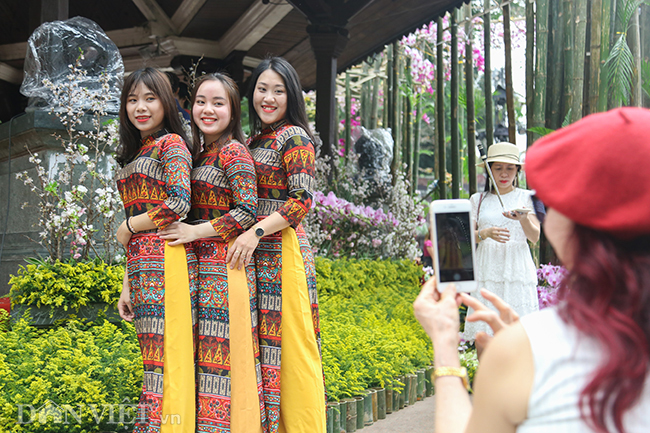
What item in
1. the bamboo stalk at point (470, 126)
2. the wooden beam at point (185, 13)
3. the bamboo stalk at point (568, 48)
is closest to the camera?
the bamboo stalk at point (568, 48)

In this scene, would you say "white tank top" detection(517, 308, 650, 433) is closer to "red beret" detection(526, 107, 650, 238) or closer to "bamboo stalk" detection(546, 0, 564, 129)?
"red beret" detection(526, 107, 650, 238)

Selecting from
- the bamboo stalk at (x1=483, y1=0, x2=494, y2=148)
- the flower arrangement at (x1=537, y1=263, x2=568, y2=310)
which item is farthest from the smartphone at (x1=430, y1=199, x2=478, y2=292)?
the bamboo stalk at (x1=483, y1=0, x2=494, y2=148)

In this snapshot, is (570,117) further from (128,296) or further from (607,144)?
(607,144)

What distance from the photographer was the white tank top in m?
0.77

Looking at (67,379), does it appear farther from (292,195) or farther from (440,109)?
(440,109)

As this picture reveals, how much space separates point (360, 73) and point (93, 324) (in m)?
11.1

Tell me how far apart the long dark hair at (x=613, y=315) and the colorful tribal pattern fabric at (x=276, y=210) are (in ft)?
5.60

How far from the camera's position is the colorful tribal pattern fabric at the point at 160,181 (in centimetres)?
229

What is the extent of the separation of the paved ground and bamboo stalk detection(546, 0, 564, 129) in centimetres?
285

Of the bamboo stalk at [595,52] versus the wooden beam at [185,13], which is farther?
the wooden beam at [185,13]

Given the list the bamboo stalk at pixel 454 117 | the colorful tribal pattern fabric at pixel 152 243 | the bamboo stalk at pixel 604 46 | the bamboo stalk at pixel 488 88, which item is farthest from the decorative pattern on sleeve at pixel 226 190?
the bamboo stalk at pixel 454 117

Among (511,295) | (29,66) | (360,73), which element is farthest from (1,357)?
(360,73)

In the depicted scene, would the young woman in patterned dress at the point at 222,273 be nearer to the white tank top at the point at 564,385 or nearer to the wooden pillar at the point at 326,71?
the white tank top at the point at 564,385

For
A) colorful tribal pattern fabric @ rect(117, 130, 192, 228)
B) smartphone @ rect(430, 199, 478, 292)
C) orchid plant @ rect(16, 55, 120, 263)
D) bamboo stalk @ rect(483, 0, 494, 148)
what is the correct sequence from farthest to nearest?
bamboo stalk @ rect(483, 0, 494, 148)
orchid plant @ rect(16, 55, 120, 263)
colorful tribal pattern fabric @ rect(117, 130, 192, 228)
smartphone @ rect(430, 199, 478, 292)
